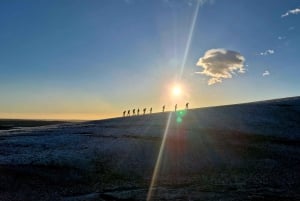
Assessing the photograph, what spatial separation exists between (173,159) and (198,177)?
3932mm

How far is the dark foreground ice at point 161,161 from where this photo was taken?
2050cm

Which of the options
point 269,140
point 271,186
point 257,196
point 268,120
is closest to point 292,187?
point 271,186

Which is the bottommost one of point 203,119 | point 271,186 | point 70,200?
point 70,200

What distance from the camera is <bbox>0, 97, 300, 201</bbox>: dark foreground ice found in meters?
20.5

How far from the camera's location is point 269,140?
32.3 m

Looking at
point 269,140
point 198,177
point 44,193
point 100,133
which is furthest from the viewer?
point 100,133

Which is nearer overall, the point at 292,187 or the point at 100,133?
the point at 292,187

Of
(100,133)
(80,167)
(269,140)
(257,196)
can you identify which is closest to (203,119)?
(269,140)

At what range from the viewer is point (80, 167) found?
25094 mm

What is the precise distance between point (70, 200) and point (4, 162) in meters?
8.32

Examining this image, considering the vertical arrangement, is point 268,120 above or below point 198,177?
above

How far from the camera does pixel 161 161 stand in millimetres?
27047

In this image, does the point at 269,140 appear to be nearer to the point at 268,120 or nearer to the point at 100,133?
the point at 268,120

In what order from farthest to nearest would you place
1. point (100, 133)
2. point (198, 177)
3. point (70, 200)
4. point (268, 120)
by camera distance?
point (268, 120)
point (100, 133)
point (198, 177)
point (70, 200)
